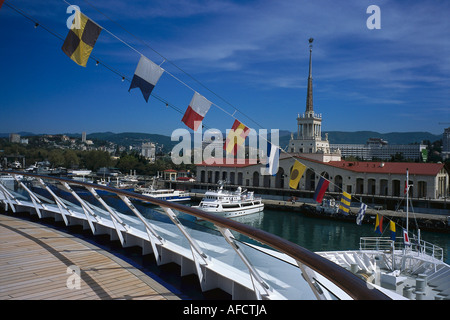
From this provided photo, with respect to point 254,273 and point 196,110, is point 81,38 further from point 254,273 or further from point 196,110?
point 254,273

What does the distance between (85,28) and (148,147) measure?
145532 millimetres

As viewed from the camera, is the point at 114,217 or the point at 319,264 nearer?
the point at 319,264

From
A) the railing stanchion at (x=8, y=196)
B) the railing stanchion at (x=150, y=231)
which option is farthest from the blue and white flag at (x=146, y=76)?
the railing stanchion at (x=150, y=231)

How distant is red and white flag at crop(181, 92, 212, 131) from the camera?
25.7ft

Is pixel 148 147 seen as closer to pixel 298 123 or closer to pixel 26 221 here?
pixel 298 123

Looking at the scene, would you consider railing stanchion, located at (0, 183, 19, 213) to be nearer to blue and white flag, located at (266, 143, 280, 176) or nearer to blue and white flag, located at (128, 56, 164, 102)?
blue and white flag, located at (128, 56, 164, 102)

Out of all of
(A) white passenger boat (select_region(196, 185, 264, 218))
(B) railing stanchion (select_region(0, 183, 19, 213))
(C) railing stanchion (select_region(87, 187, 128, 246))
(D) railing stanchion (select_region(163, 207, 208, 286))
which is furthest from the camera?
(A) white passenger boat (select_region(196, 185, 264, 218))

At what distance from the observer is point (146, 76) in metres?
6.54

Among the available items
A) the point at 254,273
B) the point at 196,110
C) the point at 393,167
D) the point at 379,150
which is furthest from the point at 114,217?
the point at 379,150

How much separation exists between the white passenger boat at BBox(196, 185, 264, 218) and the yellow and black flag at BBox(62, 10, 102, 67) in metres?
23.9

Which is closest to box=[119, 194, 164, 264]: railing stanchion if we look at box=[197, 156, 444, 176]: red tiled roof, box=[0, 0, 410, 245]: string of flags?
box=[0, 0, 410, 245]: string of flags

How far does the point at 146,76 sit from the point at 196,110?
161 cm

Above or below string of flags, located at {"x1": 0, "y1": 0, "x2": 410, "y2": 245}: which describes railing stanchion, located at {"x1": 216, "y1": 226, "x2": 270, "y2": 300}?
below
